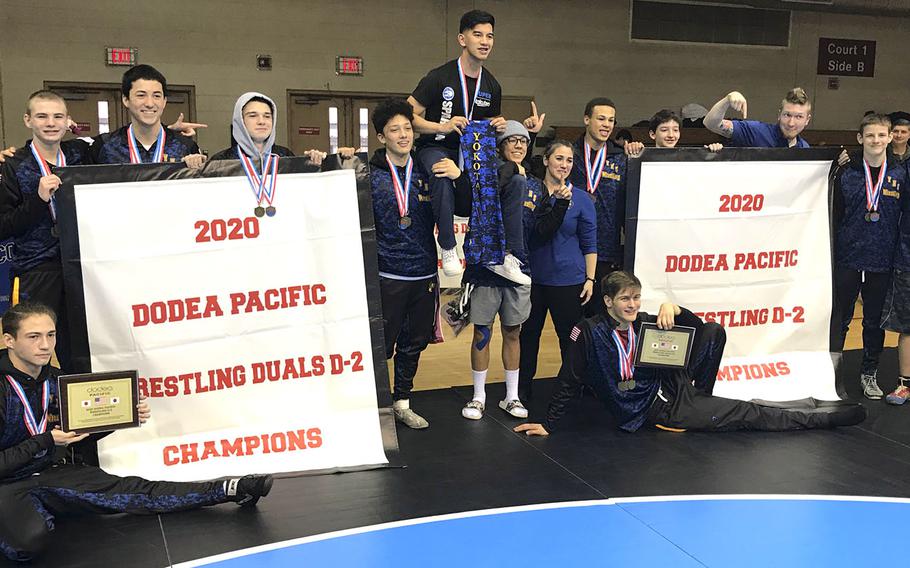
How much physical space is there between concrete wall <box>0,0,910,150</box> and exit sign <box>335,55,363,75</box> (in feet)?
0.27

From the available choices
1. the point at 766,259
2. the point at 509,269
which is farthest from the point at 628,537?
the point at 766,259

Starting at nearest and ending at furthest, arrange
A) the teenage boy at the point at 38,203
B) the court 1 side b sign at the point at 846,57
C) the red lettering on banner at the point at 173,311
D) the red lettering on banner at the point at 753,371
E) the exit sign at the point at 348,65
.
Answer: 1. the teenage boy at the point at 38,203
2. the red lettering on banner at the point at 173,311
3. the red lettering on banner at the point at 753,371
4. the exit sign at the point at 348,65
5. the court 1 side b sign at the point at 846,57

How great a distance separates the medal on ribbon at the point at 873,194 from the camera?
16.7 feet

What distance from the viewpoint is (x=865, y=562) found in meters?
3.13

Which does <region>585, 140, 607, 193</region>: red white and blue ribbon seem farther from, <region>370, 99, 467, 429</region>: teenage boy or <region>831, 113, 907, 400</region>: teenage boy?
<region>831, 113, 907, 400</region>: teenage boy

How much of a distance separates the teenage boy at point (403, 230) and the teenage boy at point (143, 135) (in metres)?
0.99

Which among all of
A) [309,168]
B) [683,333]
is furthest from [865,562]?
[309,168]

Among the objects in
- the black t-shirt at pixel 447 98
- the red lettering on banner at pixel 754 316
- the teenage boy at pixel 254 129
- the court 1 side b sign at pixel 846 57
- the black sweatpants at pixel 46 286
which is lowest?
the red lettering on banner at pixel 754 316

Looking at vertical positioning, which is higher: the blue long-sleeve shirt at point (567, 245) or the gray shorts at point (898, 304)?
the blue long-sleeve shirt at point (567, 245)

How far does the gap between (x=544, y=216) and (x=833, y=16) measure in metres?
11.2

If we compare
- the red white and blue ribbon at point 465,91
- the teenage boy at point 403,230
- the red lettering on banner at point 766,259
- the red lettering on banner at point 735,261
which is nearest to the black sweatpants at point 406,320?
the teenage boy at point 403,230

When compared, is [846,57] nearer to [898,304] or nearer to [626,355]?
[898,304]

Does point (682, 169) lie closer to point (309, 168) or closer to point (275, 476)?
point (309, 168)

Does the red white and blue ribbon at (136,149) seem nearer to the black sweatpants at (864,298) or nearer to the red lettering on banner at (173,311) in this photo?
the red lettering on banner at (173,311)
